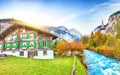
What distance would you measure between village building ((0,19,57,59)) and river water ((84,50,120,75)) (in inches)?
14.8

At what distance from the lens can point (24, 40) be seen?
308 cm

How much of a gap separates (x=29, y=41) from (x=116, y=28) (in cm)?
84

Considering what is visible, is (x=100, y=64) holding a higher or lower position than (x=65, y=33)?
lower

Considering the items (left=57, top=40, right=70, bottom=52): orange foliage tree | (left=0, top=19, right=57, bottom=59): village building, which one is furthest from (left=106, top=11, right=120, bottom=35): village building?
(left=0, top=19, right=57, bottom=59): village building

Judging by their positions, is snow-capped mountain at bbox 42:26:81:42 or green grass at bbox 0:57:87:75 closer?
green grass at bbox 0:57:87:75

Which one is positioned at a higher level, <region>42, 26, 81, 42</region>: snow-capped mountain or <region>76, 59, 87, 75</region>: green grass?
<region>42, 26, 81, 42</region>: snow-capped mountain

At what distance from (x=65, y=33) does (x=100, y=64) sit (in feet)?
1.44

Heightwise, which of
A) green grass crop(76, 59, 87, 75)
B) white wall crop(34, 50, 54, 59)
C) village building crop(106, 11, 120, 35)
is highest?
village building crop(106, 11, 120, 35)

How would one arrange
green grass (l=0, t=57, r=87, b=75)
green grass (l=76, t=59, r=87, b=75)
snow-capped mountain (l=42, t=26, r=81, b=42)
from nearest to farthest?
green grass (l=0, t=57, r=87, b=75) < snow-capped mountain (l=42, t=26, r=81, b=42) < green grass (l=76, t=59, r=87, b=75)

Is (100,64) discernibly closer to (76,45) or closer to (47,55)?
(76,45)

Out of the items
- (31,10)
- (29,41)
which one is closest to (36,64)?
(29,41)

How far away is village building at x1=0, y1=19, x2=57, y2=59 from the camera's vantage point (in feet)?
10.0

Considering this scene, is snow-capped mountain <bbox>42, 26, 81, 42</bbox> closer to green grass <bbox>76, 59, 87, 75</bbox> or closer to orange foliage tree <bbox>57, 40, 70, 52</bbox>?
orange foliage tree <bbox>57, 40, 70, 52</bbox>

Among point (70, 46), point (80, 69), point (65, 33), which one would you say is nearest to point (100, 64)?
point (80, 69)
